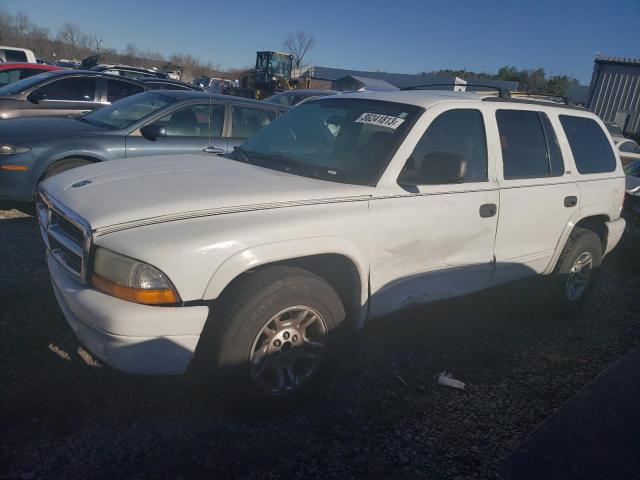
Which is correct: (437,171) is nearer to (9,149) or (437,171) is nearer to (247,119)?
(247,119)

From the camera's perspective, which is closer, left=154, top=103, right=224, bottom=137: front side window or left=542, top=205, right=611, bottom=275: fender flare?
left=542, top=205, right=611, bottom=275: fender flare

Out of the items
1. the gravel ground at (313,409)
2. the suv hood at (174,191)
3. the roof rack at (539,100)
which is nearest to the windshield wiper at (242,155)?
the suv hood at (174,191)

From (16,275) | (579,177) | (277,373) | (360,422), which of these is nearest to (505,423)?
(360,422)

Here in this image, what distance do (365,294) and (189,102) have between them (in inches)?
166

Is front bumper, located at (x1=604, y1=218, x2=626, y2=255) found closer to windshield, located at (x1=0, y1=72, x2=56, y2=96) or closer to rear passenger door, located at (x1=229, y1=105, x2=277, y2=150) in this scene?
rear passenger door, located at (x1=229, y1=105, x2=277, y2=150)

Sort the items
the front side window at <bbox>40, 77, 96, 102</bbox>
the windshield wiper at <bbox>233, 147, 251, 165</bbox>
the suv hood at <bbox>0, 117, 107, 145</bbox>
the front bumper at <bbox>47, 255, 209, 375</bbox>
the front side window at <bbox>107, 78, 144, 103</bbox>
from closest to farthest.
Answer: the front bumper at <bbox>47, 255, 209, 375</bbox> → the windshield wiper at <bbox>233, 147, 251, 165</bbox> → the suv hood at <bbox>0, 117, 107, 145</bbox> → the front side window at <bbox>40, 77, 96, 102</bbox> → the front side window at <bbox>107, 78, 144, 103</bbox>

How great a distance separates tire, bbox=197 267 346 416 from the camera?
2.41m

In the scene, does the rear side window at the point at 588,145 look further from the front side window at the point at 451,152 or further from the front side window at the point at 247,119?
the front side window at the point at 247,119

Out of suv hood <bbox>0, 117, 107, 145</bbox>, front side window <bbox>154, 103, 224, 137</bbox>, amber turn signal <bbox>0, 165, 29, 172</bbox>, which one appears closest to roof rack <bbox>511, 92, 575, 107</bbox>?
front side window <bbox>154, 103, 224, 137</bbox>

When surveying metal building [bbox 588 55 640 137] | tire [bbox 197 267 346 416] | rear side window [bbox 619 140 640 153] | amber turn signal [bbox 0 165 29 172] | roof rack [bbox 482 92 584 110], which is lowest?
tire [bbox 197 267 346 416]

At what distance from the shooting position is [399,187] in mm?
2969

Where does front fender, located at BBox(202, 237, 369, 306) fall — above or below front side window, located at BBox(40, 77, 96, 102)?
below

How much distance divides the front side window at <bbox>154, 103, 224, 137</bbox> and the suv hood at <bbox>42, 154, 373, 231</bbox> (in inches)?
111

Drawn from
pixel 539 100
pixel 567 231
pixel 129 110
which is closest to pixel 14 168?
pixel 129 110
